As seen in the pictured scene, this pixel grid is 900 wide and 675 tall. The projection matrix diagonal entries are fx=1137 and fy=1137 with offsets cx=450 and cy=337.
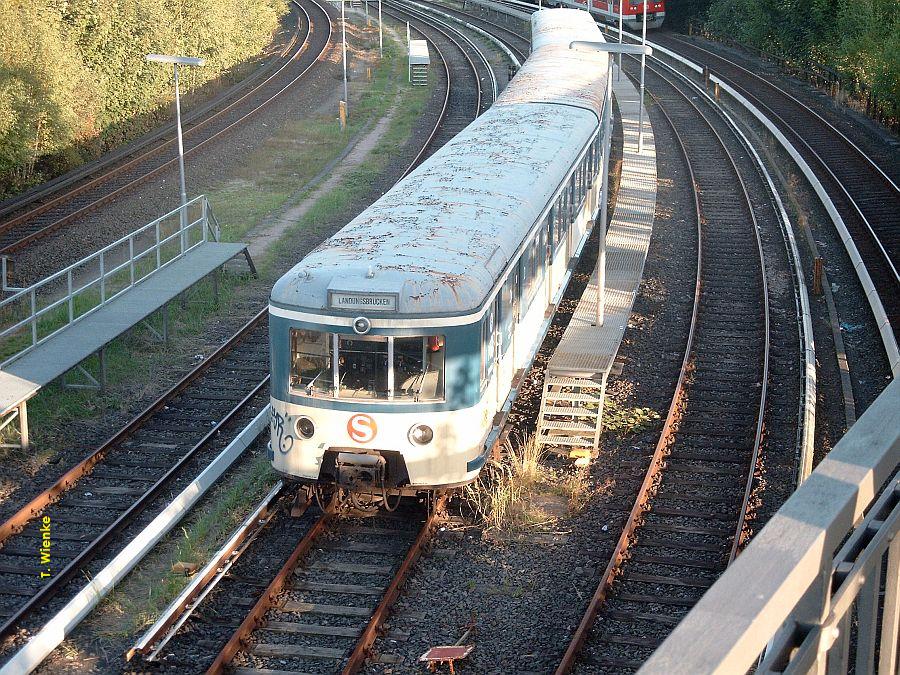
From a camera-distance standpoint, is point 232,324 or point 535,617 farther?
point 232,324

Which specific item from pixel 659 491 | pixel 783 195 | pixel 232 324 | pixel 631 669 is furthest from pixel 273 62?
pixel 631 669

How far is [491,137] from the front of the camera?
18109 millimetres

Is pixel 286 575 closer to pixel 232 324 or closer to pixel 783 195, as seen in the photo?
pixel 232 324

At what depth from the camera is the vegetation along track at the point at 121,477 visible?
11328 millimetres

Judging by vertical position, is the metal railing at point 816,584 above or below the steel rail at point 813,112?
above

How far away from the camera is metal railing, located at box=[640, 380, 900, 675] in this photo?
2051mm

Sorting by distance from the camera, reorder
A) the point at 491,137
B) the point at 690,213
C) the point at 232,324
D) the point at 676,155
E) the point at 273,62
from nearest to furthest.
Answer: the point at 491,137 → the point at 232,324 → the point at 690,213 → the point at 676,155 → the point at 273,62

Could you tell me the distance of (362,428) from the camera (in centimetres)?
1116

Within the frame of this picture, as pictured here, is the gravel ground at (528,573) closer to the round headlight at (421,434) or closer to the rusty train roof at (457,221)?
the round headlight at (421,434)

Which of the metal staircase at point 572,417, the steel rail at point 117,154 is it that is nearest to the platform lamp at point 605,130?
the metal staircase at point 572,417

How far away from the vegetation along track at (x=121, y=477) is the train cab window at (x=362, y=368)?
311cm

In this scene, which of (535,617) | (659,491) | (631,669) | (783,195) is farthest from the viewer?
(783,195)

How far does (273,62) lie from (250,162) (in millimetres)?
15337

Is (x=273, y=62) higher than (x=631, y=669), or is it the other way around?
(x=273, y=62)
